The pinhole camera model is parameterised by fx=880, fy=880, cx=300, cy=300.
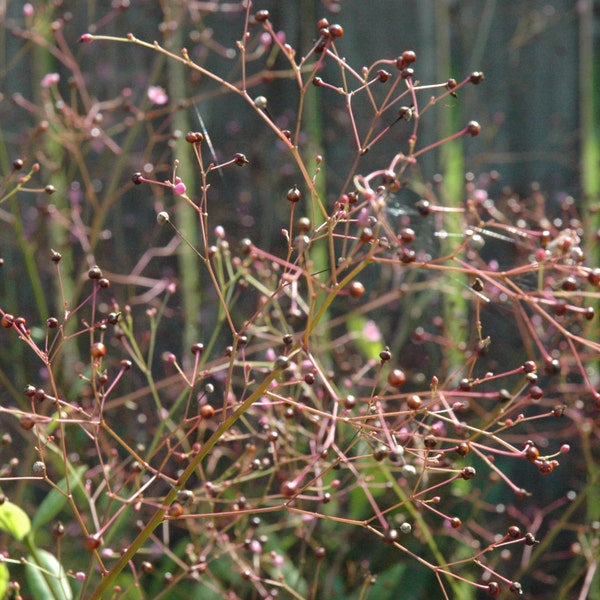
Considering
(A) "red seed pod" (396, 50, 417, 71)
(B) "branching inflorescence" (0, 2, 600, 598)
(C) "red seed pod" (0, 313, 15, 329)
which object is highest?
(A) "red seed pod" (396, 50, 417, 71)

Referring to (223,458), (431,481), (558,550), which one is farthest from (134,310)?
(558,550)

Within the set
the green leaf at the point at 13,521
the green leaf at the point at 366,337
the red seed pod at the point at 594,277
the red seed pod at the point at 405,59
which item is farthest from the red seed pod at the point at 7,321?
the green leaf at the point at 366,337

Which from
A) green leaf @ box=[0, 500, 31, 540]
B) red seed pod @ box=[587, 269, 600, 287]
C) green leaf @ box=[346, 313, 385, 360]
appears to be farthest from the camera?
green leaf @ box=[346, 313, 385, 360]

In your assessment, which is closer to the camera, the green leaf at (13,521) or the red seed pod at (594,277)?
the red seed pod at (594,277)

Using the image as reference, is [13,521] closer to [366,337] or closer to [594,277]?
[594,277]

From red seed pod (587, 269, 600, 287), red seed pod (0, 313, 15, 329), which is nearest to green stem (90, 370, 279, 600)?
red seed pod (0, 313, 15, 329)

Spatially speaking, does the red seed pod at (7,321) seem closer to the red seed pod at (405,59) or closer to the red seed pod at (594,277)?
the red seed pod at (405,59)

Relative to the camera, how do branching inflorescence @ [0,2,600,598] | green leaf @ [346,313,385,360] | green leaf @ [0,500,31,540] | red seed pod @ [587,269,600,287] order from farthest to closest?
1. green leaf @ [346,313,385,360]
2. branching inflorescence @ [0,2,600,598]
3. green leaf @ [0,500,31,540]
4. red seed pod @ [587,269,600,287]

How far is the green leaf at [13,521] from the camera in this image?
1397 mm

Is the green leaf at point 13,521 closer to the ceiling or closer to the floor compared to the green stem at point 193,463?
closer to the floor

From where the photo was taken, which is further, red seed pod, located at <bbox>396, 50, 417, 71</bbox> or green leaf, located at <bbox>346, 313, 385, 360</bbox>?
green leaf, located at <bbox>346, 313, 385, 360</bbox>

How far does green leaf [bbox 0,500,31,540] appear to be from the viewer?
1.40 metres

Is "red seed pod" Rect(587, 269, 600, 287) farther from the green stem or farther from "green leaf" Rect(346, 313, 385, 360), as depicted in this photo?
"green leaf" Rect(346, 313, 385, 360)

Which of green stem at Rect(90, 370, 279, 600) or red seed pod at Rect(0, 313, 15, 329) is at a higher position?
red seed pod at Rect(0, 313, 15, 329)
